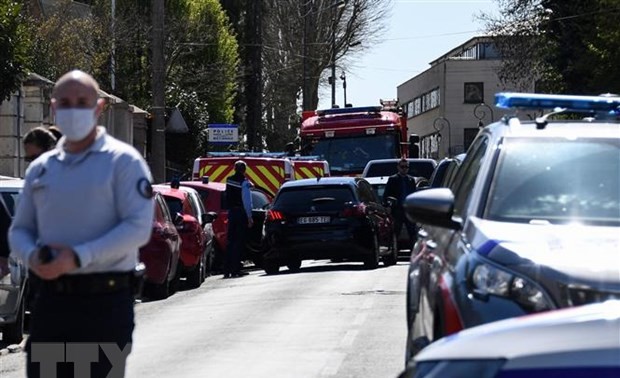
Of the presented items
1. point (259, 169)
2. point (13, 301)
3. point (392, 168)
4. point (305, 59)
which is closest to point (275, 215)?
point (259, 169)

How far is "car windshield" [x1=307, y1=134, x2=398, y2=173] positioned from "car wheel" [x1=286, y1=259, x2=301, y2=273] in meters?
11.1

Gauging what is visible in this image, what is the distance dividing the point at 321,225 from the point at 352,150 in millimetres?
12431

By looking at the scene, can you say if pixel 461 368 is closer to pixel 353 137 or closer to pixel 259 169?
pixel 259 169

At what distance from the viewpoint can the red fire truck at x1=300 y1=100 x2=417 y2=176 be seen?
35375 millimetres

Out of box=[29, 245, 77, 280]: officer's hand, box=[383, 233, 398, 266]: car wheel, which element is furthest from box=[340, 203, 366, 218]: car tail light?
box=[29, 245, 77, 280]: officer's hand

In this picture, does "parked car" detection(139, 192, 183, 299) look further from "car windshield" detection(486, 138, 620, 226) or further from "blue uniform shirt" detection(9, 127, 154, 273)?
"blue uniform shirt" detection(9, 127, 154, 273)

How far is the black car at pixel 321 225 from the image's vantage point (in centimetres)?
2327

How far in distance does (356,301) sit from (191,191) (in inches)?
231

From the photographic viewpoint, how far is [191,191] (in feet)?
73.4

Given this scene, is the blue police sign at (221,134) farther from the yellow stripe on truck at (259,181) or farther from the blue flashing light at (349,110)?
the yellow stripe on truck at (259,181)

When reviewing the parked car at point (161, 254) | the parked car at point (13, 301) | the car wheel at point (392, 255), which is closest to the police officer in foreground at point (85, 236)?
the parked car at point (13, 301)

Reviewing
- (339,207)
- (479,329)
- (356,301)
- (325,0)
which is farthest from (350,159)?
(325,0)

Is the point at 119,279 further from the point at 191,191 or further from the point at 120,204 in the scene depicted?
the point at 191,191

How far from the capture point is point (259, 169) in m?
31.5
